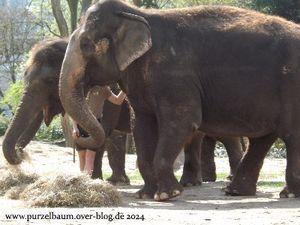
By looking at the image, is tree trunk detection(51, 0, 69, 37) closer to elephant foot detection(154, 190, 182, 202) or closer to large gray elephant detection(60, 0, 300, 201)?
large gray elephant detection(60, 0, 300, 201)

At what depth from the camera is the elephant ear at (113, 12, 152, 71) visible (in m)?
10.8

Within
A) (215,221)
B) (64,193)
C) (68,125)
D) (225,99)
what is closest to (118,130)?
(225,99)

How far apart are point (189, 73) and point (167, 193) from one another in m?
1.67

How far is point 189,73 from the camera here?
10797mm

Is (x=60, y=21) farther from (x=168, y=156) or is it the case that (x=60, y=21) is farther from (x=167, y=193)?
(x=167, y=193)

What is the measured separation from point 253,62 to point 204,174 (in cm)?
501

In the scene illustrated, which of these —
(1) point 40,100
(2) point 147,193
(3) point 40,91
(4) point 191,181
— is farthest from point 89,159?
(2) point 147,193

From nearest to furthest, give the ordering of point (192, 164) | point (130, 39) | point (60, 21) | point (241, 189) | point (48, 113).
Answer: point (130, 39), point (241, 189), point (48, 113), point (192, 164), point (60, 21)

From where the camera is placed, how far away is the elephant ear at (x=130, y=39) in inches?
424

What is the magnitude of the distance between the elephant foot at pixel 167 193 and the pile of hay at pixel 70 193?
2.08 ft

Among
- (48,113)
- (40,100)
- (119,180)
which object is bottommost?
(119,180)

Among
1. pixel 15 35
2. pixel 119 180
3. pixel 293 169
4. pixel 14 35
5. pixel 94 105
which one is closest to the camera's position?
pixel 293 169

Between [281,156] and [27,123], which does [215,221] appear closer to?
[27,123]

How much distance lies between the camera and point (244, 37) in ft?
36.2
